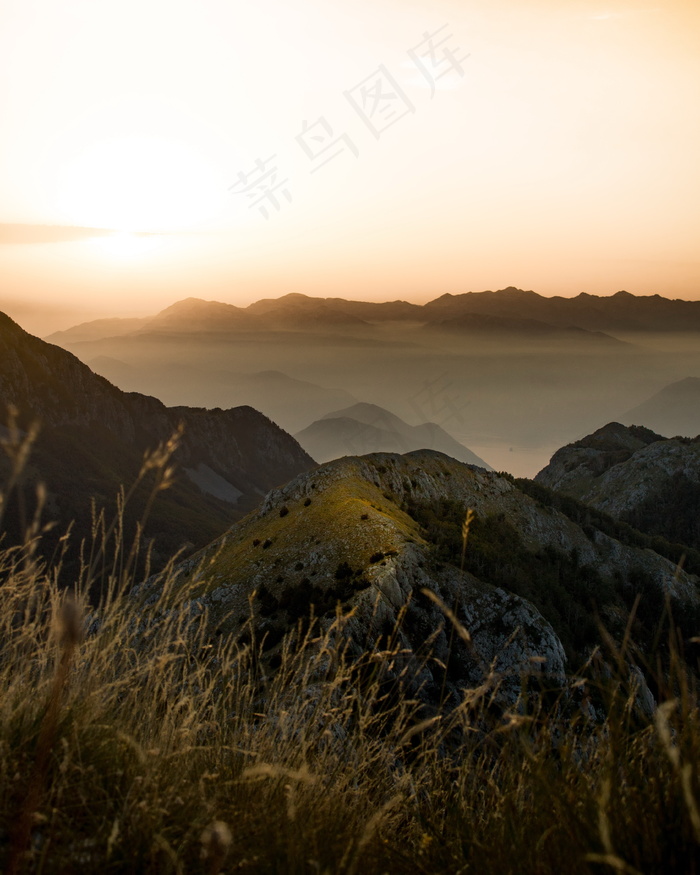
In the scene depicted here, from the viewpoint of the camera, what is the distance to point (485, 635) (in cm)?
4134

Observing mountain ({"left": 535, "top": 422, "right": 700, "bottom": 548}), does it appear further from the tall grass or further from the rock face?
the tall grass

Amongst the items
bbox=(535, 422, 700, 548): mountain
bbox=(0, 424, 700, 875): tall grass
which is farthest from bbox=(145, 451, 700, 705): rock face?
bbox=(535, 422, 700, 548): mountain

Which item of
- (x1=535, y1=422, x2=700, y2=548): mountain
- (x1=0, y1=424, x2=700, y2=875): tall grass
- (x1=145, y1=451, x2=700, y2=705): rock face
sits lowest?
(x1=535, y1=422, x2=700, y2=548): mountain

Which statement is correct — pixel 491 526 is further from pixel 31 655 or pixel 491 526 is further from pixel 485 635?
pixel 31 655

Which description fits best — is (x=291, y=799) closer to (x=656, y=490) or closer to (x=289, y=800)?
(x=289, y=800)

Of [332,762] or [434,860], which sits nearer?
[434,860]

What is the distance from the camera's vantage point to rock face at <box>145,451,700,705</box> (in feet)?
128

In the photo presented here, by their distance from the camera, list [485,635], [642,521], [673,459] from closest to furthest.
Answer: [485,635] → [642,521] → [673,459]

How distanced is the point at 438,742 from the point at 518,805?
3.54ft

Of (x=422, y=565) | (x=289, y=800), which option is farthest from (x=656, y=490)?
(x=289, y=800)

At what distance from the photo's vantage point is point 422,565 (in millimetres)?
43656

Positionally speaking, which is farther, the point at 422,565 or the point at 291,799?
the point at 422,565

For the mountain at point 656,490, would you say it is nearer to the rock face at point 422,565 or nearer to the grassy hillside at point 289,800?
the rock face at point 422,565

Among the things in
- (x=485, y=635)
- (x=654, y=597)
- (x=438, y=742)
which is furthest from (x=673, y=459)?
(x=438, y=742)
